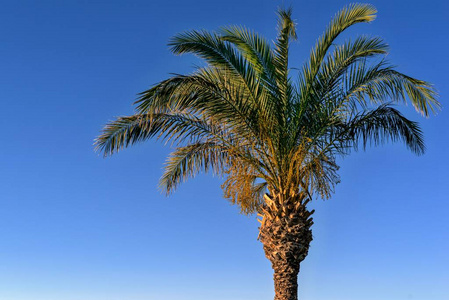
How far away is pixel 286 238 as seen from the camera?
14195 mm

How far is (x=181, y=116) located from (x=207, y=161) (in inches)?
73.2

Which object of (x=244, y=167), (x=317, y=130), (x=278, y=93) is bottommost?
(x=244, y=167)

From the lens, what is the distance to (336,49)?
15.0m

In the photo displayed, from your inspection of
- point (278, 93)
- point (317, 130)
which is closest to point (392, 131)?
point (317, 130)

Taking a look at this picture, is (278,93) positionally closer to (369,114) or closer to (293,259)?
(369,114)

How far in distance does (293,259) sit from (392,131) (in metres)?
4.83

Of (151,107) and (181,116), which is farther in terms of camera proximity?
(181,116)

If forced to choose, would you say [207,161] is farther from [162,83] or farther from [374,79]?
[374,79]

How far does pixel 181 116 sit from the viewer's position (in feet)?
50.1

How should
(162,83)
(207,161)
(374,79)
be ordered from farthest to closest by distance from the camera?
(207,161) → (374,79) → (162,83)

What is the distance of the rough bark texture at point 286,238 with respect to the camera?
556 inches

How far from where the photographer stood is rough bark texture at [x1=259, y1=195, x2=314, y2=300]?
46.4 ft

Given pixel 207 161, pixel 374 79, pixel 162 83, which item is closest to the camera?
pixel 162 83

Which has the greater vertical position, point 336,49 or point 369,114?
point 336,49
